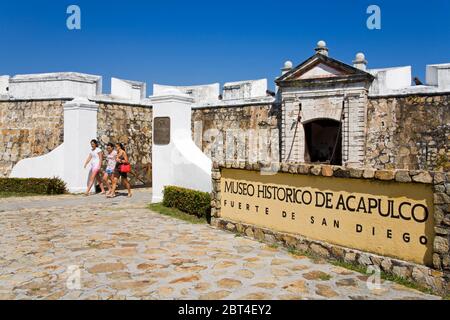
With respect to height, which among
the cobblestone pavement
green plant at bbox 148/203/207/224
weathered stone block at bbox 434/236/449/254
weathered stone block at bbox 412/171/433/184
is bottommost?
the cobblestone pavement

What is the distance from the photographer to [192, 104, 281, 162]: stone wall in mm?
13594

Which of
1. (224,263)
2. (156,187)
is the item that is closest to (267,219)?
(224,263)

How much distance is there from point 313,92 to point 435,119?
349 centimetres

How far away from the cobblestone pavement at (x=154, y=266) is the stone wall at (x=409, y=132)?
23.4 feet

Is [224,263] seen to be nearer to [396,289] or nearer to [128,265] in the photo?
[128,265]

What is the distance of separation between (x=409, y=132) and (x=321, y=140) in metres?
3.19

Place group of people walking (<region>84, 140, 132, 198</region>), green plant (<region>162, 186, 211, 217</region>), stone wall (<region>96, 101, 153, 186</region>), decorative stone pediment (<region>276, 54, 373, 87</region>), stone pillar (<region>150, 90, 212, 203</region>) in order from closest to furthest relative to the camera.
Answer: green plant (<region>162, 186, 211, 217</region>) → stone pillar (<region>150, 90, 212, 203</region>) → group of people walking (<region>84, 140, 132, 198</region>) → decorative stone pediment (<region>276, 54, 373, 87</region>) → stone wall (<region>96, 101, 153, 186</region>)

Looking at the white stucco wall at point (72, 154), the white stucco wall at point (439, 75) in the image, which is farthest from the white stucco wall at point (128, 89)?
the white stucco wall at point (439, 75)

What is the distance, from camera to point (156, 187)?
30.8 ft

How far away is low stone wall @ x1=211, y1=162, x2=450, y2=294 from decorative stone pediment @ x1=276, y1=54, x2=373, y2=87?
23.4 ft

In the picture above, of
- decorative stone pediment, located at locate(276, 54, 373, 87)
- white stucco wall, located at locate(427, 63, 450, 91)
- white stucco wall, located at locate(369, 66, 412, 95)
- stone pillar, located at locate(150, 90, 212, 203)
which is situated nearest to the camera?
stone pillar, located at locate(150, 90, 212, 203)

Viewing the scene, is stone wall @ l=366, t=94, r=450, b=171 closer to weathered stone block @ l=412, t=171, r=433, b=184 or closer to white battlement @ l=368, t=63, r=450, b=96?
white battlement @ l=368, t=63, r=450, b=96

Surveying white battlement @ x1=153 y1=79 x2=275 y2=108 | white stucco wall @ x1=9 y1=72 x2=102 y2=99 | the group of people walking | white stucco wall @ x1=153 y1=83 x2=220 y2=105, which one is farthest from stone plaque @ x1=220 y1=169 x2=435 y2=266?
white stucco wall @ x1=9 y1=72 x2=102 y2=99

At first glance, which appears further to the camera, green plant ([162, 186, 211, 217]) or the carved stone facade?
the carved stone facade
